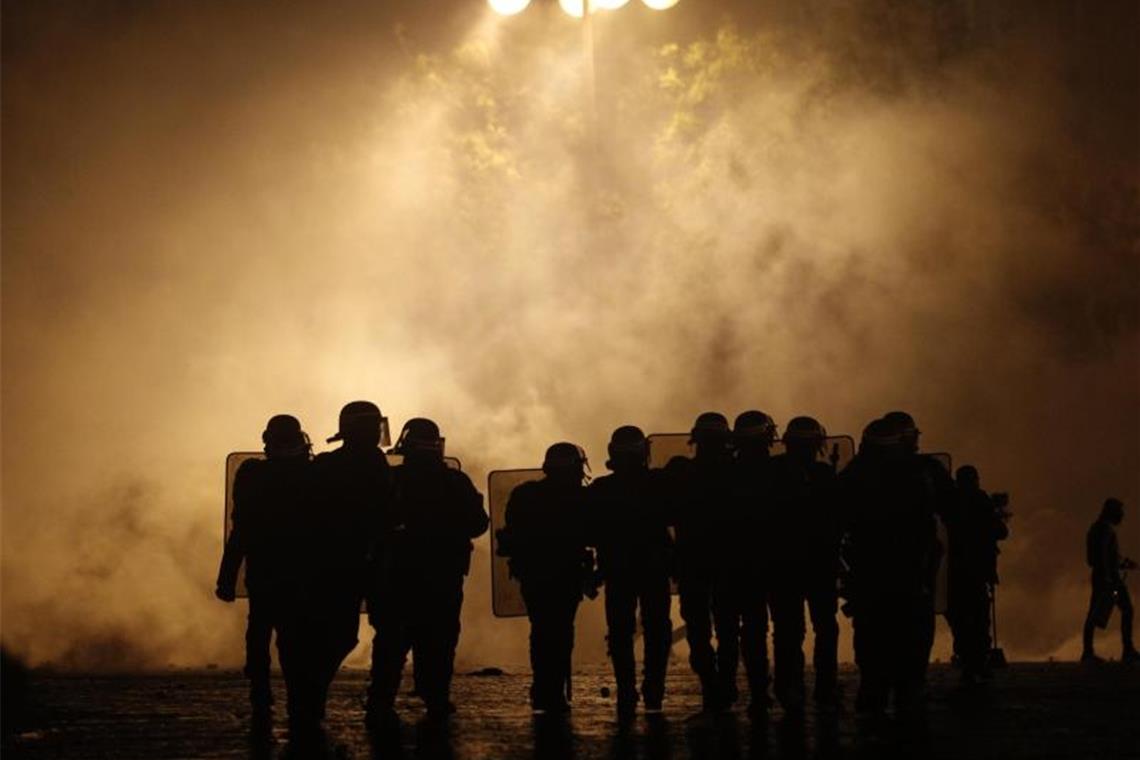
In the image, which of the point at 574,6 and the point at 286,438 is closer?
the point at 286,438

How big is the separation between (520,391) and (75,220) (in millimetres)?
7406

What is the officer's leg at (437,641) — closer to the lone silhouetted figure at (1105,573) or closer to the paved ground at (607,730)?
the paved ground at (607,730)

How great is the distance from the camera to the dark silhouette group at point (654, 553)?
12.1 m

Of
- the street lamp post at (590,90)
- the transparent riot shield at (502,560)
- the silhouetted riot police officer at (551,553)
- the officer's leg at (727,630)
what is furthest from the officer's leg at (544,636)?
Answer: the street lamp post at (590,90)

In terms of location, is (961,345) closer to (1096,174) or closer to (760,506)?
(1096,174)

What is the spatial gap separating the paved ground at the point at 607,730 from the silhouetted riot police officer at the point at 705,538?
0.39 m

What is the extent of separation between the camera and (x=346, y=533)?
1118 centimetres

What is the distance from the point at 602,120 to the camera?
29.5 meters

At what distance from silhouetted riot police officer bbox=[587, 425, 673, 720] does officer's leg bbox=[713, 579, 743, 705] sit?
0.42m

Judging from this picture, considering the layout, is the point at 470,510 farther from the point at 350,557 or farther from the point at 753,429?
the point at 753,429

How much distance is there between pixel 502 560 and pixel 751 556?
460 centimetres

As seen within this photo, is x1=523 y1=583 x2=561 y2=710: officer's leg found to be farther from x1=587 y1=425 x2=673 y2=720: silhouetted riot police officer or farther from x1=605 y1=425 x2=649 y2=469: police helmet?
x1=605 y1=425 x2=649 y2=469: police helmet

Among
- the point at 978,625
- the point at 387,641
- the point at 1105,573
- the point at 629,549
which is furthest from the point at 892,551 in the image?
the point at 1105,573

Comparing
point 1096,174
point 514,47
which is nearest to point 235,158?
point 514,47
